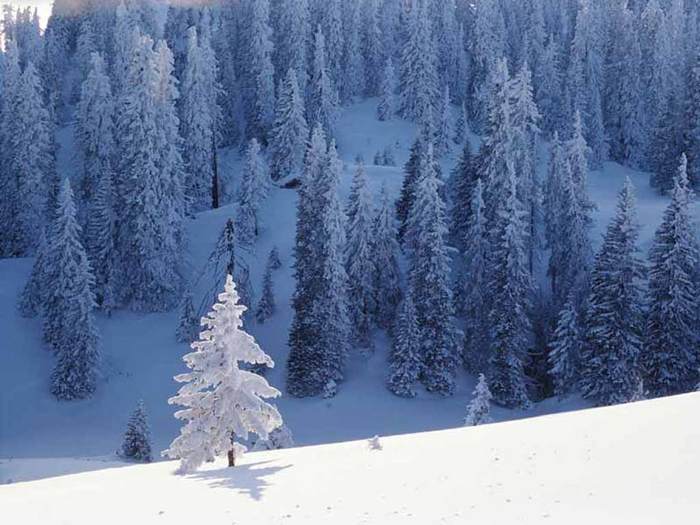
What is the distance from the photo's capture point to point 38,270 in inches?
2030

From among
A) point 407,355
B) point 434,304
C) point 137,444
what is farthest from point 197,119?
point 137,444

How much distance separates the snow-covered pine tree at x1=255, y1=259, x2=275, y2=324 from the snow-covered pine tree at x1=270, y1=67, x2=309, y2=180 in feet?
61.0

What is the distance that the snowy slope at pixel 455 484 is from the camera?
45.8 ft

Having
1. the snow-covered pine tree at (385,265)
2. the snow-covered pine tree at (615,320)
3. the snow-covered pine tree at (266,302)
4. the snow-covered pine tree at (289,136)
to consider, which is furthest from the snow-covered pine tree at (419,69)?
the snow-covered pine tree at (615,320)

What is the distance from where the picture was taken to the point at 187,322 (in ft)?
162

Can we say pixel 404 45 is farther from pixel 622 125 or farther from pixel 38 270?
pixel 38 270

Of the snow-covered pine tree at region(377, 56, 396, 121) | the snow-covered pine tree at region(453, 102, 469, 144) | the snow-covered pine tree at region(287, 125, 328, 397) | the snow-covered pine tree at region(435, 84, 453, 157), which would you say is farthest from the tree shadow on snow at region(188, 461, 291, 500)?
the snow-covered pine tree at region(377, 56, 396, 121)

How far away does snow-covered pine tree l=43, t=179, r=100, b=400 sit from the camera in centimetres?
4616

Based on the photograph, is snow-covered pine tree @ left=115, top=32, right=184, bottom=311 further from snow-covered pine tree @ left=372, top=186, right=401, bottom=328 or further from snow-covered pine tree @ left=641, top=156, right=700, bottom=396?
snow-covered pine tree @ left=641, top=156, right=700, bottom=396

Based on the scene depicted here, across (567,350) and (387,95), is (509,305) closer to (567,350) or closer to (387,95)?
(567,350)

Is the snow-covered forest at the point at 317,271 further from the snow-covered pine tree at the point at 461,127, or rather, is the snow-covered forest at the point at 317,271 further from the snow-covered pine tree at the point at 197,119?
the snow-covered pine tree at the point at 461,127

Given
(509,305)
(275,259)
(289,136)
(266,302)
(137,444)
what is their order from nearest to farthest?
(137,444)
(509,305)
(266,302)
(275,259)
(289,136)

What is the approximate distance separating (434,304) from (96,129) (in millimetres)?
31368

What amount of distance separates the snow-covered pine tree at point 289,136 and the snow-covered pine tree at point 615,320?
30.6m
